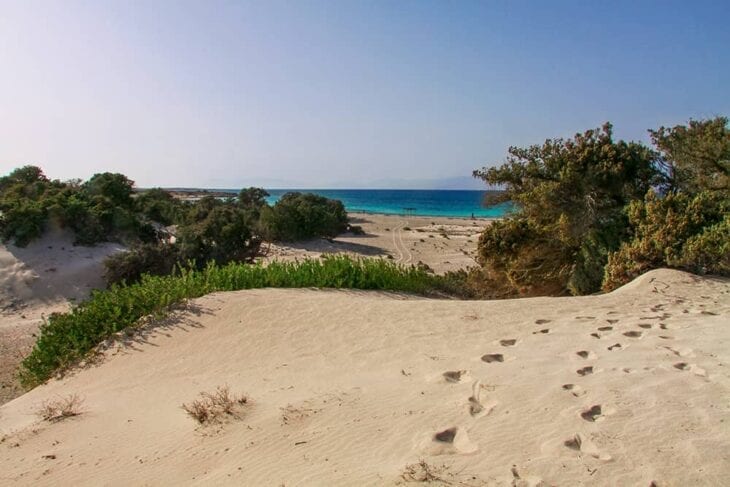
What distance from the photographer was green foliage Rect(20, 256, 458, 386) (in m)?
6.86

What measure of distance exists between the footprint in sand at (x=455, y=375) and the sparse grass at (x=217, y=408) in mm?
1881

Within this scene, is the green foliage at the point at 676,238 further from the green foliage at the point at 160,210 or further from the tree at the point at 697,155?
the green foliage at the point at 160,210

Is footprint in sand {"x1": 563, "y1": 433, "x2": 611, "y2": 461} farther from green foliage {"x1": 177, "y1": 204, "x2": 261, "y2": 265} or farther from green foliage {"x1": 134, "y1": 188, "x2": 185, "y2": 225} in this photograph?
green foliage {"x1": 134, "y1": 188, "x2": 185, "y2": 225}

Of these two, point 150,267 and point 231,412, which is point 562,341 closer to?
point 231,412

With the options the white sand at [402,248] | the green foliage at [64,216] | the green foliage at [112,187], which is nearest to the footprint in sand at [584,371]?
the white sand at [402,248]

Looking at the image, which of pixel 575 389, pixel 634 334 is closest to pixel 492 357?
pixel 575 389

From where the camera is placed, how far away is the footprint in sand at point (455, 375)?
14.7 feet

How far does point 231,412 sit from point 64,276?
11.1 metres

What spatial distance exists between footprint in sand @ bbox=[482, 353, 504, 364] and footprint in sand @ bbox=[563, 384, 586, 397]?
98 centimetres

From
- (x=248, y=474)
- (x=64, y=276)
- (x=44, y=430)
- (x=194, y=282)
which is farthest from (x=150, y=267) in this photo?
(x=248, y=474)

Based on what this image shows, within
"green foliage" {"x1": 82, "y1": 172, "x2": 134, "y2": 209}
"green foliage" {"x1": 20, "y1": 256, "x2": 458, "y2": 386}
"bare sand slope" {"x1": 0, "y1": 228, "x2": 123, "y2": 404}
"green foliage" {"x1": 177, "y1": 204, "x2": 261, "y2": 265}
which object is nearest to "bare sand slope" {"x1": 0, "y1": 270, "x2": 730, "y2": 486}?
"green foliage" {"x1": 20, "y1": 256, "x2": 458, "y2": 386}

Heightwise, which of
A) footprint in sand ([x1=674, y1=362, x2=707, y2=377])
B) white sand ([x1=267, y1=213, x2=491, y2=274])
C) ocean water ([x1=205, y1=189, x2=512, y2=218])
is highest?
footprint in sand ([x1=674, y1=362, x2=707, y2=377])

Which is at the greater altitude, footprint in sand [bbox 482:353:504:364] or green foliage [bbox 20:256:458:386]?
footprint in sand [bbox 482:353:504:364]

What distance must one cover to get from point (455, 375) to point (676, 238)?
618 centimetres
